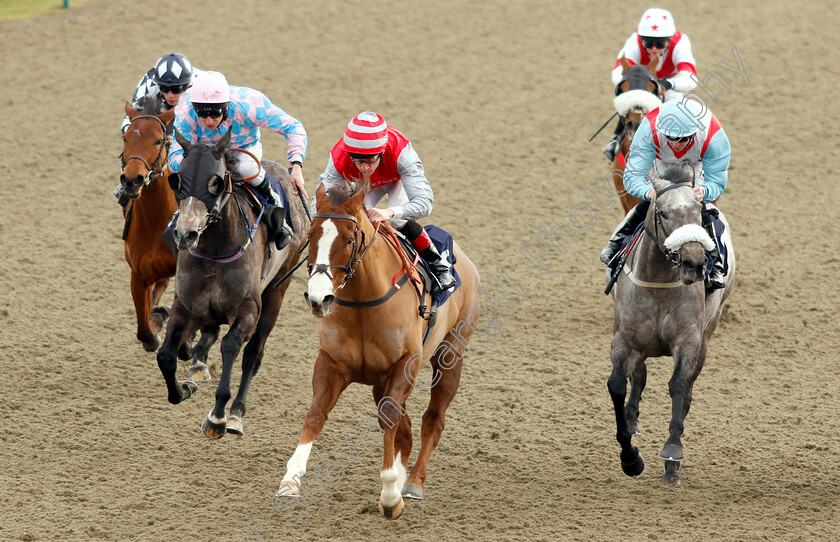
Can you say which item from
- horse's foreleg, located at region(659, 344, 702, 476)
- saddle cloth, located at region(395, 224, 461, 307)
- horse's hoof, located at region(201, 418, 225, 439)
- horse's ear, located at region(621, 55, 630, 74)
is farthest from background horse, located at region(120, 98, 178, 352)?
horse's ear, located at region(621, 55, 630, 74)

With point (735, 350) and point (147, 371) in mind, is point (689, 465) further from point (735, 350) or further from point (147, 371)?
point (147, 371)

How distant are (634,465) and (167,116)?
4.02 meters

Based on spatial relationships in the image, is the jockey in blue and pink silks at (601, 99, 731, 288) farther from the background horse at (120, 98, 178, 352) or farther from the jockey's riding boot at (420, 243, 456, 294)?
the background horse at (120, 98, 178, 352)

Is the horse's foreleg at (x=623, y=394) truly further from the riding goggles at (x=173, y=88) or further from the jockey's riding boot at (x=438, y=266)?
the riding goggles at (x=173, y=88)

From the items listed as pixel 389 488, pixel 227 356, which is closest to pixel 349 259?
pixel 389 488

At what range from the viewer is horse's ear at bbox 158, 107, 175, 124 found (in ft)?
24.3

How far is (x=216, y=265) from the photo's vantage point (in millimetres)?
6672

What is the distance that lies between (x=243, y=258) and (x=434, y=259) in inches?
55.2

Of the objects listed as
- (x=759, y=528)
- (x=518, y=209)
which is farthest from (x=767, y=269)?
(x=759, y=528)

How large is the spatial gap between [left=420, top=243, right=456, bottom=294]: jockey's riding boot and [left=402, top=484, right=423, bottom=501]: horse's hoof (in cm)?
120

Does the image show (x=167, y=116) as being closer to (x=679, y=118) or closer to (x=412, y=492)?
(x=412, y=492)

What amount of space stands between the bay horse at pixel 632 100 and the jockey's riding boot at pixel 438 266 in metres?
2.75

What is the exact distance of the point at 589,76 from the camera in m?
15.3

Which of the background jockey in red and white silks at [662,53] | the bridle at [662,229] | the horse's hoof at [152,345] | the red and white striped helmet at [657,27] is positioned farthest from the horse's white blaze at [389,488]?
the red and white striped helmet at [657,27]
